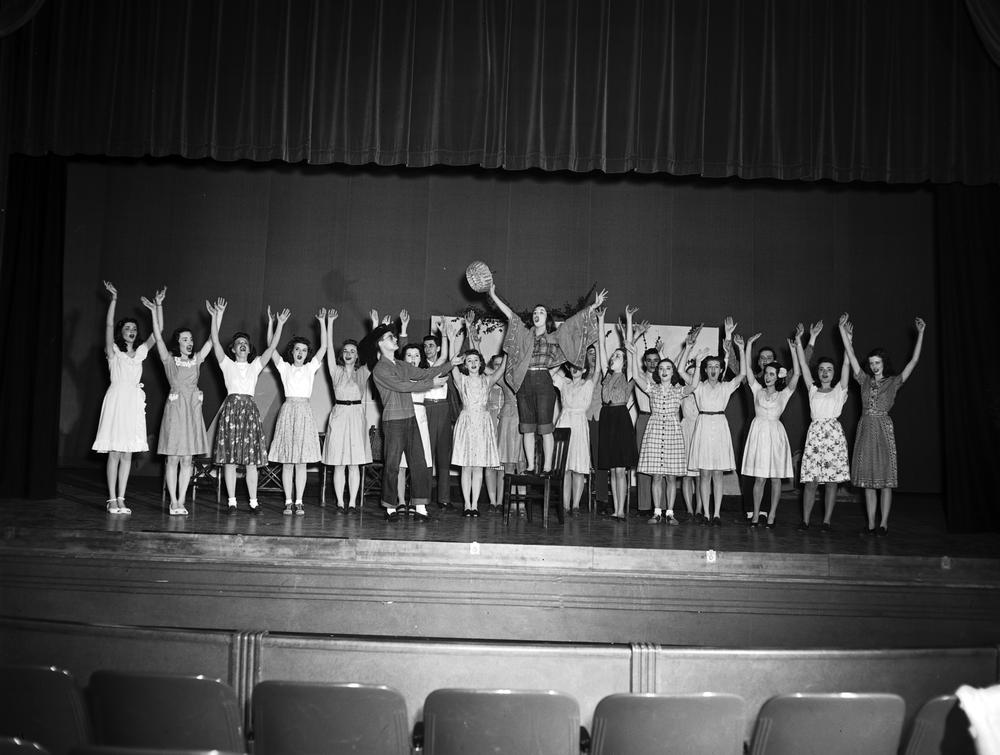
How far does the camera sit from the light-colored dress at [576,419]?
6.82 metres

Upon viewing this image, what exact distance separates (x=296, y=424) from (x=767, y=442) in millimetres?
3531

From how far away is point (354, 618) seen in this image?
5102 millimetres

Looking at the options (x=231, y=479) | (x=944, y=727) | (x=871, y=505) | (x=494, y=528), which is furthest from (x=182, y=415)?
(x=944, y=727)

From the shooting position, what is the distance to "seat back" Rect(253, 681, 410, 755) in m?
2.22

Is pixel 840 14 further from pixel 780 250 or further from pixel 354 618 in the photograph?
pixel 354 618

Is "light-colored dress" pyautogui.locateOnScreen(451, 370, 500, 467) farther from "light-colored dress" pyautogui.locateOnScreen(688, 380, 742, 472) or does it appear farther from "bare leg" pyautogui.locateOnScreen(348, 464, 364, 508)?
"light-colored dress" pyautogui.locateOnScreen(688, 380, 742, 472)

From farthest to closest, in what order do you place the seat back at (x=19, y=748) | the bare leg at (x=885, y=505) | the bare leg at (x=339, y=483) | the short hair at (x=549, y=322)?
the short hair at (x=549, y=322)
the bare leg at (x=339, y=483)
the bare leg at (x=885, y=505)
the seat back at (x=19, y=748)

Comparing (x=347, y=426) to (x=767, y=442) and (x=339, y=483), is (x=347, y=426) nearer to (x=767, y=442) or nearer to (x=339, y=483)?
(x=339, y=483)

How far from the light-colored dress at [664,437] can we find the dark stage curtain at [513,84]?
1.69m

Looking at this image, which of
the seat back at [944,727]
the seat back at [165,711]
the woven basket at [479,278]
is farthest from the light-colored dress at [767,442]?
the seat back at [165,711]

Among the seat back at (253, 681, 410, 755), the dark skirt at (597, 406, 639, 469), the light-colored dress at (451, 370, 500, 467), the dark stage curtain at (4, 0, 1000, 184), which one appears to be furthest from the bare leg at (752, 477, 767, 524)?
the seat back at (253, 681, 410, 755)

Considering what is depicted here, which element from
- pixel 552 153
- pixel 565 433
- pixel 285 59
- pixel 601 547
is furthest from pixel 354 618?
pixel 285 59

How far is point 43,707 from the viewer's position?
7.64ft

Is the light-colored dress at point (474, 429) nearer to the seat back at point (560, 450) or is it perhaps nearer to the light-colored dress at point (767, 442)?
the seat back at point (560, 450)
